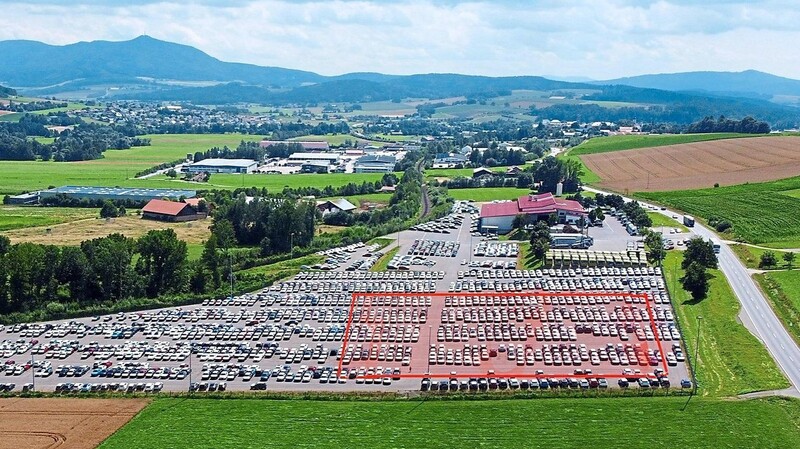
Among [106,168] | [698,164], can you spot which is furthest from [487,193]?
[106,168]

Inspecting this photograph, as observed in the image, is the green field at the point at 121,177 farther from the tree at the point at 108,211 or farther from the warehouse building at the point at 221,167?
the tree at the point at 108,211

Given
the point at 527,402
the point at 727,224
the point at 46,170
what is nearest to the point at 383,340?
the point at 527,402

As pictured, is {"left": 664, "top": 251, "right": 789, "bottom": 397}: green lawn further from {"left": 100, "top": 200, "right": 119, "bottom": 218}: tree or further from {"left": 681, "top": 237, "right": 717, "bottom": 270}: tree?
{"left": 100, "top": 200, "right": 119, "bottom": 218}: tree

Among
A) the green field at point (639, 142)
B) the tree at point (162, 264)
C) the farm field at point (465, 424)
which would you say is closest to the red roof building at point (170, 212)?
the tree at point (162, 264)

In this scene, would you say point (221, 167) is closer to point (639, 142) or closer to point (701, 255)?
point (639, 142)

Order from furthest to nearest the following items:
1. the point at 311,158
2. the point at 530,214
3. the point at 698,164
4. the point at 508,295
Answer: the point at 311,158 → the point at 698,164 → the point at 530,214 → the point at 508,295

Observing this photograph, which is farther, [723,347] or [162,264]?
[162,264]
